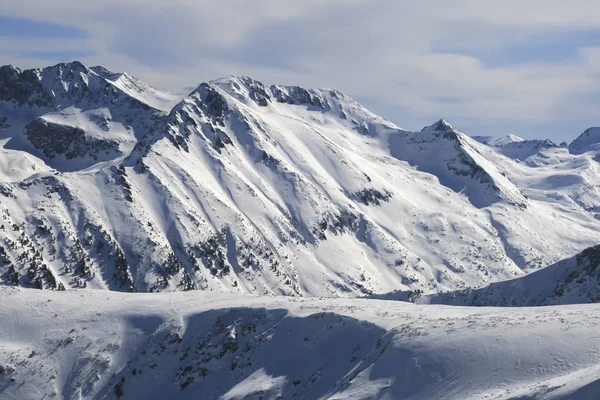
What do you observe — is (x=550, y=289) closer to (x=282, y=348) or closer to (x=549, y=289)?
(x=549, y=289)

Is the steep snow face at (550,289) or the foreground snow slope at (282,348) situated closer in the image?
the foreground snow slope at (282,348)

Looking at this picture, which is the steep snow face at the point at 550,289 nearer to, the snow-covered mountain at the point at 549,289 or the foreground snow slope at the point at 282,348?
the snow-covered mountain at the point at 549,289

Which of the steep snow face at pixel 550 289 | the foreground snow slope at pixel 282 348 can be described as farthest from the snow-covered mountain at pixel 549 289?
the foreground snow slope at pixel 282 348

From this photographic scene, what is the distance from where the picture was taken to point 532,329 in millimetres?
54406

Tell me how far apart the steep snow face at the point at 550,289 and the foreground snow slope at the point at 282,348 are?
39.9 m

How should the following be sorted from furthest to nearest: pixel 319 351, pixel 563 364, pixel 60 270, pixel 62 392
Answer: pixel 60 270
pixel 62 392
pixel 319 351
pixel 563 364

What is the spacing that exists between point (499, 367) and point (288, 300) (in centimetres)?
3050

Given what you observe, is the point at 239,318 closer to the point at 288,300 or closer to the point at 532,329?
the point at 288,300

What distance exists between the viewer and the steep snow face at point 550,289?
10244 cm

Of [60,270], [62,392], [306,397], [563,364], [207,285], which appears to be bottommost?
[563,364]

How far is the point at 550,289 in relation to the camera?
10938 cm

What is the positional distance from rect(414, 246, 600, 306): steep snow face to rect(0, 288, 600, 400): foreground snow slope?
131 ft

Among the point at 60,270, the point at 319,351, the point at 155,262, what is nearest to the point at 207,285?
the point at 155,262

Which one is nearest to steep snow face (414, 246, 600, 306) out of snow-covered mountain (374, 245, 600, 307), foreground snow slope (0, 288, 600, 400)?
snow-covered mountain (374, 245, 600, 307)
